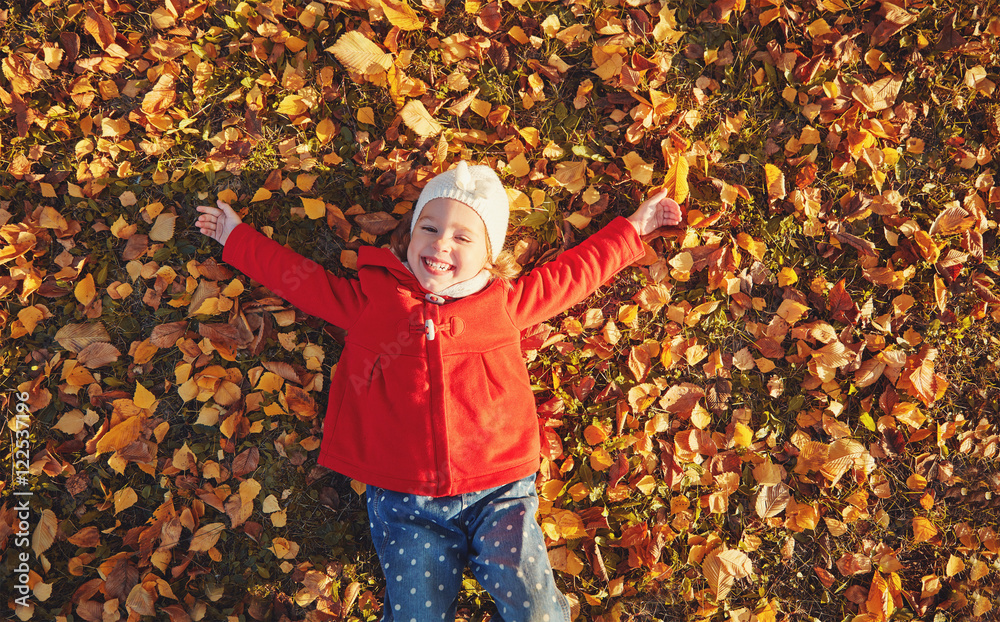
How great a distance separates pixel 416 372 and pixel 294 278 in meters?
0.69

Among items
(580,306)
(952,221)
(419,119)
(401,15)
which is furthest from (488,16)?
(952,221)

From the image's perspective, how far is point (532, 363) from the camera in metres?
2.87

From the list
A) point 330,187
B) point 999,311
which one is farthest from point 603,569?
point 999,311

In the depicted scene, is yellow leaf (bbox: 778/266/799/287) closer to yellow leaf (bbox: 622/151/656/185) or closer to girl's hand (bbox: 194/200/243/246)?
yellow leaf (bbox: 622/151/656/185)

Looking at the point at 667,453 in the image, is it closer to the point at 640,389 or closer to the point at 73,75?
the point at 640,389

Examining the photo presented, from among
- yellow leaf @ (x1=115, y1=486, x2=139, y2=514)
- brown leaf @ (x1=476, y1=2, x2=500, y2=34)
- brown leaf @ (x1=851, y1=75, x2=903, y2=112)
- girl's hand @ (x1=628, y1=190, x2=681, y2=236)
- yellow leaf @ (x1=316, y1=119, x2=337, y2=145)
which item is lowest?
yellow leaf @ (x1=115, y1=486, x2=139, y2=514)

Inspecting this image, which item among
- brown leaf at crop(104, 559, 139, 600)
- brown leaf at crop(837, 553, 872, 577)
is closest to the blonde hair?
brown leaf at crop(104, 559, 139, 600)

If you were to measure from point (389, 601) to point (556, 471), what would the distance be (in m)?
0.94

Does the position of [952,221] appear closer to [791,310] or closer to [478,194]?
[791,310]

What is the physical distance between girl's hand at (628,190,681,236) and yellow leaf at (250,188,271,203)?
1.74 m

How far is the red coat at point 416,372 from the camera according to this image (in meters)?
2.43

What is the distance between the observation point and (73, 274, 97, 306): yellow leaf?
8.85ft

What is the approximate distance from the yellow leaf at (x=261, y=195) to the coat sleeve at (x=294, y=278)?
236 millimetres

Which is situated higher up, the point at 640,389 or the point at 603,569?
the point at 640,389
